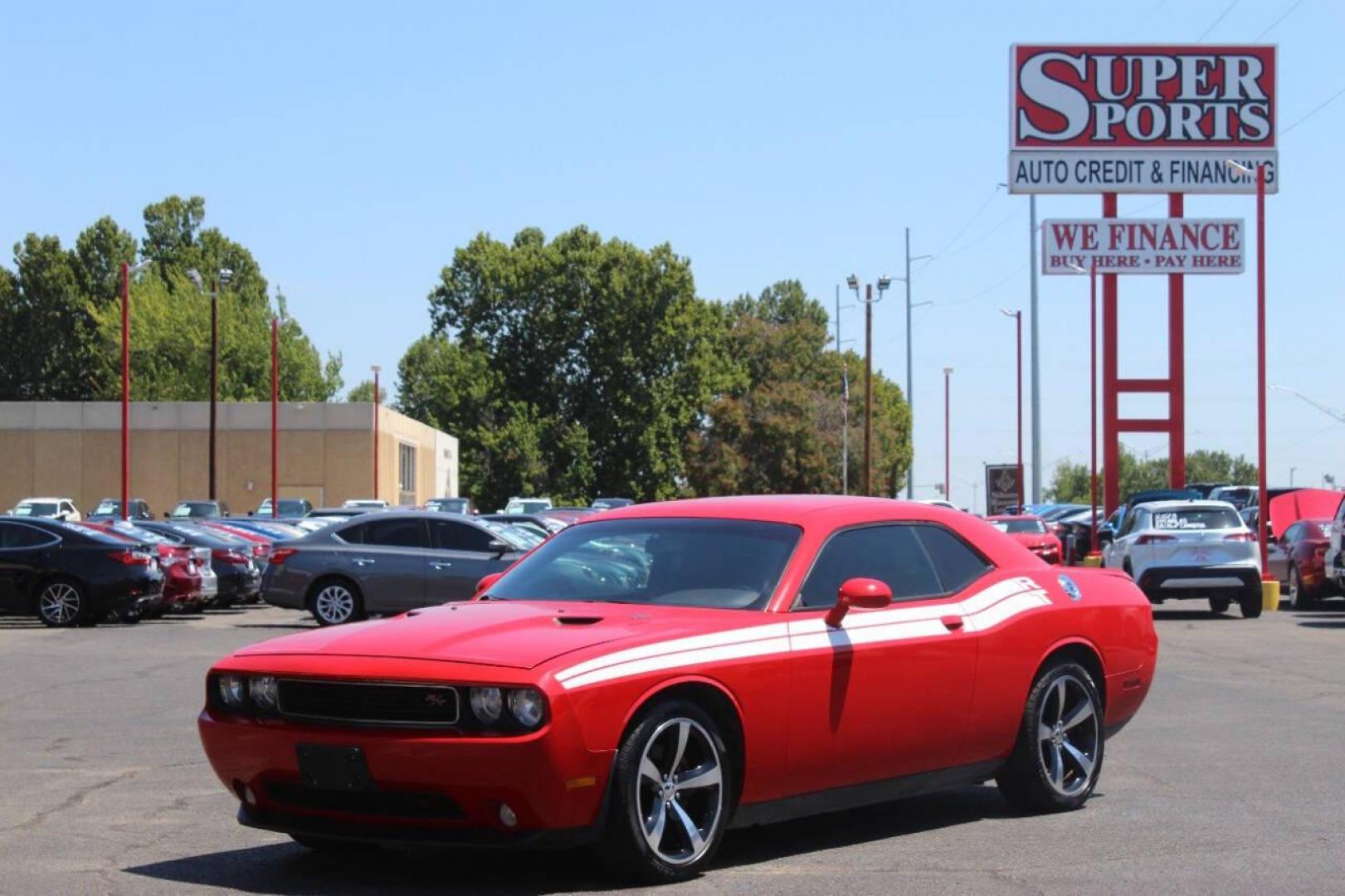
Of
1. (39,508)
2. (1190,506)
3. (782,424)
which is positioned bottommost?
(39,508)

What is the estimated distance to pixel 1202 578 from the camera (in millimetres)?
27438

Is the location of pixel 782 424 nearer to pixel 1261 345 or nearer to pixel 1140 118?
pixel 1140 118

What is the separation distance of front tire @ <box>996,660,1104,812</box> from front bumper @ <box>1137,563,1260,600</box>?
18459 mm

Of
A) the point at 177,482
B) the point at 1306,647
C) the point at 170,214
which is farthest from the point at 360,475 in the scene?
the point at 1306,647

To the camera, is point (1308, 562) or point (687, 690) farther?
point (1308, 562)

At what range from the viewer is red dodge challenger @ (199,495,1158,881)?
22.3 feet

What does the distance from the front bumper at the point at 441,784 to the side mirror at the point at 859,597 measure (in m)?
1.35

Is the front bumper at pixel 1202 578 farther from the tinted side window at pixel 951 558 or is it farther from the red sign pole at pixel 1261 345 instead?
the tinted side window at pixel 951 558

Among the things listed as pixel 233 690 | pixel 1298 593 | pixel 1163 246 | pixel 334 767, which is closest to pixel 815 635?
pixel 334 767

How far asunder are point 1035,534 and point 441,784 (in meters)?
30.8

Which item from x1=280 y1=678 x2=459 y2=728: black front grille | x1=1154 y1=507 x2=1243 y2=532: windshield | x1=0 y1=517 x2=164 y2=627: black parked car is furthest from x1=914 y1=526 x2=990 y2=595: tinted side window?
x1=1154 y1=507 x2=1243 y2=532: windshield

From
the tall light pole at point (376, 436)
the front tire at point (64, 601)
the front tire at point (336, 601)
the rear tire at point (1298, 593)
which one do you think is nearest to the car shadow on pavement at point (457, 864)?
the front tire at point (336, 601)

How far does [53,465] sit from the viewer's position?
82.0 metres

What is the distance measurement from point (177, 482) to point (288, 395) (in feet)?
87.4
